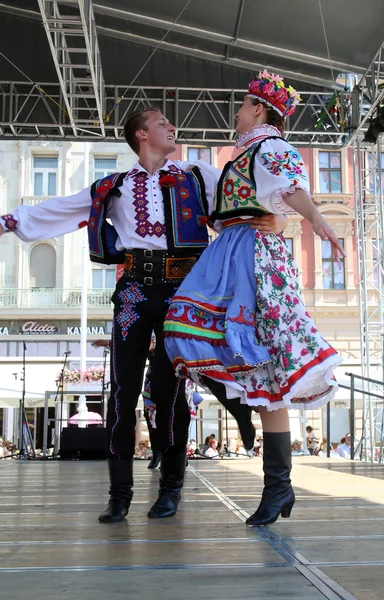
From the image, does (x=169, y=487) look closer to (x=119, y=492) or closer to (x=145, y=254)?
(x=119, y=492)

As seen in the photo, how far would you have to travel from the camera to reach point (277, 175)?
2271 millimetres

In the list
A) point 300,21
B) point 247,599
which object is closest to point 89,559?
point 247,599

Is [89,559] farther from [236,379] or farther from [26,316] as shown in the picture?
[26,316]

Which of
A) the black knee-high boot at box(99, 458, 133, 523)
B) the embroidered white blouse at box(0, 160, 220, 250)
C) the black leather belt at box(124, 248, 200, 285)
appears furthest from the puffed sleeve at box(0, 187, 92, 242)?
the black knee-high boot at box(99, 458, 133, 523)

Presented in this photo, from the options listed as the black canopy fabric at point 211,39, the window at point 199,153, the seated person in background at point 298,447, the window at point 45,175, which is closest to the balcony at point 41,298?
the window at point 45,175

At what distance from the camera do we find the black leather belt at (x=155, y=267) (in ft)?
8.26

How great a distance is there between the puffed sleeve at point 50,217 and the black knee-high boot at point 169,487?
0.90 meters

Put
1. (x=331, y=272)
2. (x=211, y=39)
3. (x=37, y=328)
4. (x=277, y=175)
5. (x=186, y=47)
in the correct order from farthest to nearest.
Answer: (x=37, y=328) → (x=331, y=272) → (x=186, y=47) → (x=211, y=39) → (x=277, y=175)

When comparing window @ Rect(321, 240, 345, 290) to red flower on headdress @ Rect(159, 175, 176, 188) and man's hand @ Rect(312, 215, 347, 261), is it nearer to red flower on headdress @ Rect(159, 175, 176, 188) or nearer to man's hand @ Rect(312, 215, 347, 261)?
red flower on headdress @ Rect(159, 175, 176, 188)

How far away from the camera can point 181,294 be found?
2262mm

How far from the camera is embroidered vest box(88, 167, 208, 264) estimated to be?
2.57 m

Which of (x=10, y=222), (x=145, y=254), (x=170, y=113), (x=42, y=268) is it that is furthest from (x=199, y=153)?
(x=145, y=254)

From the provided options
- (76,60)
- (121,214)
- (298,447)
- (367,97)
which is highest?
(76,60)

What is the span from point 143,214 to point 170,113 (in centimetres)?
777
